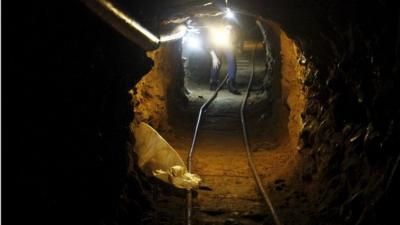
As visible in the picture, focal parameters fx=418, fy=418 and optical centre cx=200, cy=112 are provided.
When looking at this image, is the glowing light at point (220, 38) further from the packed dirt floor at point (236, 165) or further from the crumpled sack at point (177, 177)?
the crumpled sack at point (177, 177)

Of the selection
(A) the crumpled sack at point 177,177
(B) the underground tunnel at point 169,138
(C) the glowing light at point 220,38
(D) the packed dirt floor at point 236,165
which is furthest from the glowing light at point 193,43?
(A) the crumpled sack at point 177,177

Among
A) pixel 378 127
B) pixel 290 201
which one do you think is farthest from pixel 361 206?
pixel 290 201

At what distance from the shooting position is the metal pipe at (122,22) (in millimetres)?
3850

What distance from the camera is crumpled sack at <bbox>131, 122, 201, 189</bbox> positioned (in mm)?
7180

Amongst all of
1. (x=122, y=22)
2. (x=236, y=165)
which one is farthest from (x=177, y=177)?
(x=122, y=22)

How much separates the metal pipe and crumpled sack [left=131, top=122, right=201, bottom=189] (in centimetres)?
187

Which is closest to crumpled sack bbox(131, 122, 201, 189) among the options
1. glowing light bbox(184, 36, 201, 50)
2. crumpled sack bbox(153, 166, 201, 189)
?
crumpled sack bbox(153, 166, 201, 189)

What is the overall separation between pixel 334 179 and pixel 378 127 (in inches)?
70.5

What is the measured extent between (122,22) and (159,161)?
330 cm

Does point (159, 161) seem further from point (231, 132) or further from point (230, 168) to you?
point (231, 132)

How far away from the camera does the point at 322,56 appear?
680cm

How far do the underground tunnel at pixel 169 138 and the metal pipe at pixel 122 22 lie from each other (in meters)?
0.02

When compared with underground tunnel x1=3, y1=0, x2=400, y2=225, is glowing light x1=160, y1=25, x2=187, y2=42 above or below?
above

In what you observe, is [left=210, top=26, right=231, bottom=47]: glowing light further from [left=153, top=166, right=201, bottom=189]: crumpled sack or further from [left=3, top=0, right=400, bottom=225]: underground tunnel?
[left=153, top=166, right=201, bottom=189]: crumpled sack
